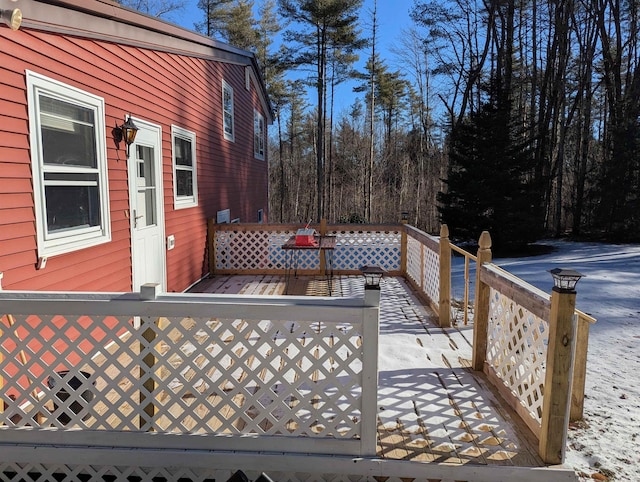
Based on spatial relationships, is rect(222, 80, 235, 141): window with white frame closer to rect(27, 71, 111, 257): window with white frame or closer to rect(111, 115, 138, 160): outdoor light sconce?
rect(111, 115, 138, 160): outdoor light sconce

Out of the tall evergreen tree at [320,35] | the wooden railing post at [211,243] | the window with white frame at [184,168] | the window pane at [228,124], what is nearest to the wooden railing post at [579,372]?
the window with white frame at [184,168]

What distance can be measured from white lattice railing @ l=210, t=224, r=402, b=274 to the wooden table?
0.47 ft

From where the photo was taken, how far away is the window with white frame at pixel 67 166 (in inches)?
121

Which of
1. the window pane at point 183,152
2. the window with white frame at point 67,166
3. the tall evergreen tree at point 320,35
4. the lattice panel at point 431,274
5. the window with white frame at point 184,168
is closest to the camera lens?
the window with white frame at point 67,166

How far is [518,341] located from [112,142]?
392 cm

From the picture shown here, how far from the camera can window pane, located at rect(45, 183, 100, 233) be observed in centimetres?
327

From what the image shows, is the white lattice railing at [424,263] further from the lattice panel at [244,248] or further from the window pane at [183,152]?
the window pane at [183,152]

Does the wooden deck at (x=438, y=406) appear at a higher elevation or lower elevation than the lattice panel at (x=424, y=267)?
lower

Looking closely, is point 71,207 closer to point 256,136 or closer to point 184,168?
point 184,168

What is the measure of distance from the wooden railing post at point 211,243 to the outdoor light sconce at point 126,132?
3.09 metres

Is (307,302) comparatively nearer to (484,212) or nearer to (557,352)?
(557,352)

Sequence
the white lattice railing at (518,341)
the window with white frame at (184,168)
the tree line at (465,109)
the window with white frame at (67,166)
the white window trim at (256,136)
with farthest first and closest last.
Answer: the tree line at (465,109), the white window trim at (256,136), the window with white frame at (184,168), the window with white frame at (67,166), the white lattice railing at (518,341)

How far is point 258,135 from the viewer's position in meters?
12.6

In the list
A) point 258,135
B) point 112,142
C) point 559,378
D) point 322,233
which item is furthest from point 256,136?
point 559,378
